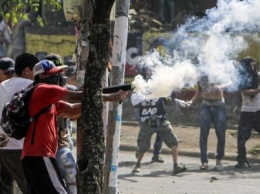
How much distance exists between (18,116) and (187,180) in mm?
6656

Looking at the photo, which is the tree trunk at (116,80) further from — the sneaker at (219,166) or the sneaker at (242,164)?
the sneaker at (242,164)

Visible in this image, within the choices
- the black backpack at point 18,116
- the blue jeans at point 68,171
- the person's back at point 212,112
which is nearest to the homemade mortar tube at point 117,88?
the black backpack at point 18,116

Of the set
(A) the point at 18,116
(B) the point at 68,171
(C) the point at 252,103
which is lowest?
(B) the point at 68,171

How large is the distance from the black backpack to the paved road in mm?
5020

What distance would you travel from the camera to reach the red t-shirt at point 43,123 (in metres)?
7.49

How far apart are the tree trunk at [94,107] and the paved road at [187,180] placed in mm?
5423

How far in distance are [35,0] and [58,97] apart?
710 centimetres

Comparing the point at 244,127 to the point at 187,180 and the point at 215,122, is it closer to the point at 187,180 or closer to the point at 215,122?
the point at 215,122

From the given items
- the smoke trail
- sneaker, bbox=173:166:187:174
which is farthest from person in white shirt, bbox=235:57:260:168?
the smoke trail

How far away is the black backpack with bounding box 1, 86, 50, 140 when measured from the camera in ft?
24.9

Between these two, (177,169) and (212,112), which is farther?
(212,112)

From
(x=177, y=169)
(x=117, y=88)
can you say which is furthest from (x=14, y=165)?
(x=177, y=169)

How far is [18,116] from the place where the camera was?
25.0 feet

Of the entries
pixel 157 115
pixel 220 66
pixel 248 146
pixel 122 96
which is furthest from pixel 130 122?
pixel 122 96
